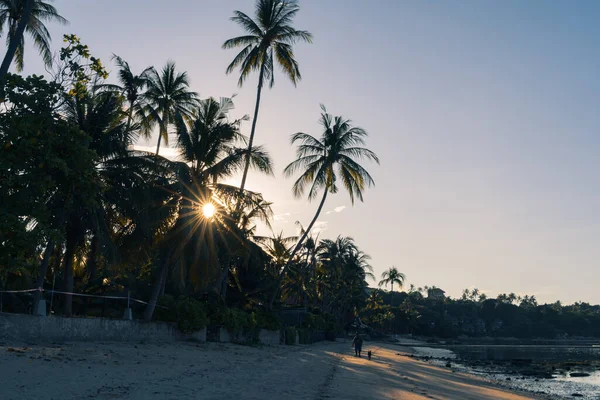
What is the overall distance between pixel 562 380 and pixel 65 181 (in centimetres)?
3139

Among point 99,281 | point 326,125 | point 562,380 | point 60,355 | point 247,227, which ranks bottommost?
point 562,380

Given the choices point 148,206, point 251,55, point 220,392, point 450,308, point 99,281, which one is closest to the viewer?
point 220,392

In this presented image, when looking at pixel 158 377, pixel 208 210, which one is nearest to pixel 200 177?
pixel 208 210

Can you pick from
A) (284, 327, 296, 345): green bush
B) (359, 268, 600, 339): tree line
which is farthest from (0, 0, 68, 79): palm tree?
(359, 268, 600, 339): tree line

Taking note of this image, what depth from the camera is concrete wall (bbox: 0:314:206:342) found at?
1294 cm

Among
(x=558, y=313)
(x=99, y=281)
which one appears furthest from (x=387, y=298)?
(x=99, y=281)

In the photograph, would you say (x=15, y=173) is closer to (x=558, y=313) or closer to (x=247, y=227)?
(x=247, y=227)

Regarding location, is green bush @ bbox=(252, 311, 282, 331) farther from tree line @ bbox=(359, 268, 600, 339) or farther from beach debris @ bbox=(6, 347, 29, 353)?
tree line @ bbox=(359, 268, 600, 339)

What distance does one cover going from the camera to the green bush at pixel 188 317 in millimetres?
21584

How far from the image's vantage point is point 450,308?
15375cm

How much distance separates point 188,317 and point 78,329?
22.8 ft

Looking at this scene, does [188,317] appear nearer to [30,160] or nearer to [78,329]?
[78,329]

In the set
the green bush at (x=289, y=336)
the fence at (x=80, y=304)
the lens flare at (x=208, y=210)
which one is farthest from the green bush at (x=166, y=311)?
the green bush at (x=289, y=336)

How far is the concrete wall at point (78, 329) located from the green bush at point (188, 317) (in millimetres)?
567
